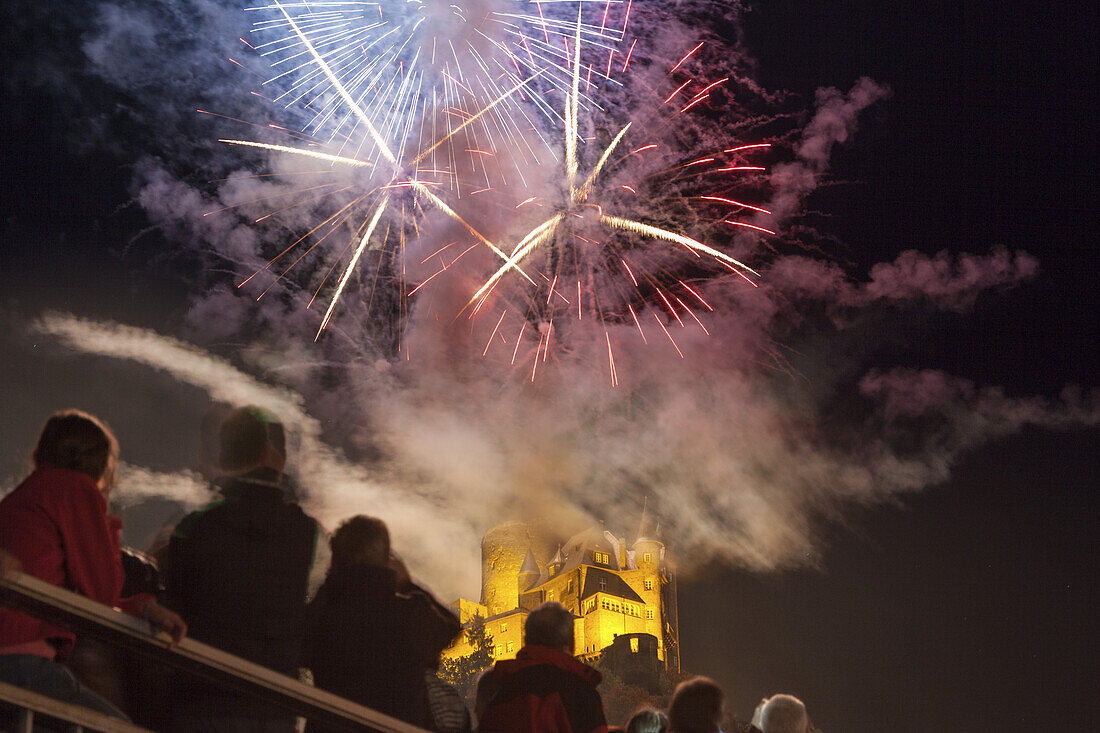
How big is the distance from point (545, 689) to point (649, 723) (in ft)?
2.80

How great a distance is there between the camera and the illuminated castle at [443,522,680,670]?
57.6m

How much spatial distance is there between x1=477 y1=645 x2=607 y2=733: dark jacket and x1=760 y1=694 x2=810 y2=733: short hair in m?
→ 1.17

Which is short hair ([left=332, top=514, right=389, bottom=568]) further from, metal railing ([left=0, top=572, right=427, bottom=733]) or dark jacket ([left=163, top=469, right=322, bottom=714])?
metal railing ([left=0, top=572, right=427, bottom=733])

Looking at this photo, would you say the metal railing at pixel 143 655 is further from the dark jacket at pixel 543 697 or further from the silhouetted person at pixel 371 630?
the dark jacket at pixel 543 697

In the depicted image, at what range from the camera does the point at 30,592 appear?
2.41 meters

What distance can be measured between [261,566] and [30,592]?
1040mm

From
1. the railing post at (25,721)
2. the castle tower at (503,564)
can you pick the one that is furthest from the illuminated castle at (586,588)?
the railing post at (25,721)

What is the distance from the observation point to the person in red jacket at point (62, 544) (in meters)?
2.67

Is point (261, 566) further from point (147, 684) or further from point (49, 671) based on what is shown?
point (49, 671)

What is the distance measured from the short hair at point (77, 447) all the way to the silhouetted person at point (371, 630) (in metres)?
0.99

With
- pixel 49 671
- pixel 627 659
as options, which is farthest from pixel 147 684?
pixel 627 659

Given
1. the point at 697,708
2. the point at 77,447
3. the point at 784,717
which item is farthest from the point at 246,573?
the point at 784,717

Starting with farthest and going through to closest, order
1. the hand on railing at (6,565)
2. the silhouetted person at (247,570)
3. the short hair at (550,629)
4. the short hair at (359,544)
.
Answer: the short hair at (550,629), the short hair at (359,544), the silhouetted person at (247,570), the hand on railing at (6,565)

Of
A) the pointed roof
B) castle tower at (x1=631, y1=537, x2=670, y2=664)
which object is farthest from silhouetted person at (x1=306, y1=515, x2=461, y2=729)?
the pointed roof
